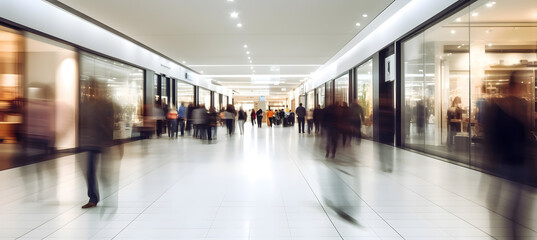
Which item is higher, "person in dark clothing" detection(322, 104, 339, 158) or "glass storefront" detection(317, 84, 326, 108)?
Answer: "glass storefront" detection(317, 84, 326, 108)

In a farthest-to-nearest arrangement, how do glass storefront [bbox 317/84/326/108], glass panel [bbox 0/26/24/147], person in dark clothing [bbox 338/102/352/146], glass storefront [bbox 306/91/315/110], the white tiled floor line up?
1. glass storefront [bbox 306/91/315/110]
2. glass storefront [bbox 317/84/326/108]
3. glass panel [bbox 0/26/24/147]
4. person in dark clothing [bbox 338/102/352/146]
5. the white tiled floor

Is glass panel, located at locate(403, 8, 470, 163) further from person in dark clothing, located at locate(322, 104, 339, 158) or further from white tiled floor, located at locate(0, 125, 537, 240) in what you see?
person in dark clothing, located at locate(322, 104, 339, 158)

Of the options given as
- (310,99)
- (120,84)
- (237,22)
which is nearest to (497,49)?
(237,22)

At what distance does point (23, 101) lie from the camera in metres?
8.98

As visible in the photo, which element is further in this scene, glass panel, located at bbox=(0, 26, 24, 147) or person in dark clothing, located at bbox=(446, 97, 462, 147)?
person in dark clothing, located at bbox=(446, 97, 462, 147)

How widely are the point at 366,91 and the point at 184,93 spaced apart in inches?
572

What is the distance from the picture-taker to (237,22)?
11984 mm

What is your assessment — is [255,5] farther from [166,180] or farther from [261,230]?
[261,230]

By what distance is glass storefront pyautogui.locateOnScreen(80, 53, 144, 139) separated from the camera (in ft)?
40.5

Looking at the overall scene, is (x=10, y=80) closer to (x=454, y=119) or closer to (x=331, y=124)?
(x=331, y=124)

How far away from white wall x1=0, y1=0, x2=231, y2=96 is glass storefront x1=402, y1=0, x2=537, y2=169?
11.1 meters

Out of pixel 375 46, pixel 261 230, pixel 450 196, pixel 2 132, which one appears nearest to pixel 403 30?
pixel 375 46

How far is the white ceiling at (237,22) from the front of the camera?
33.1 feet

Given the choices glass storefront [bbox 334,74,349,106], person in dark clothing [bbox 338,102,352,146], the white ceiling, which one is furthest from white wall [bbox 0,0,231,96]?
glass storefront [bbox 334,74,349,106]
